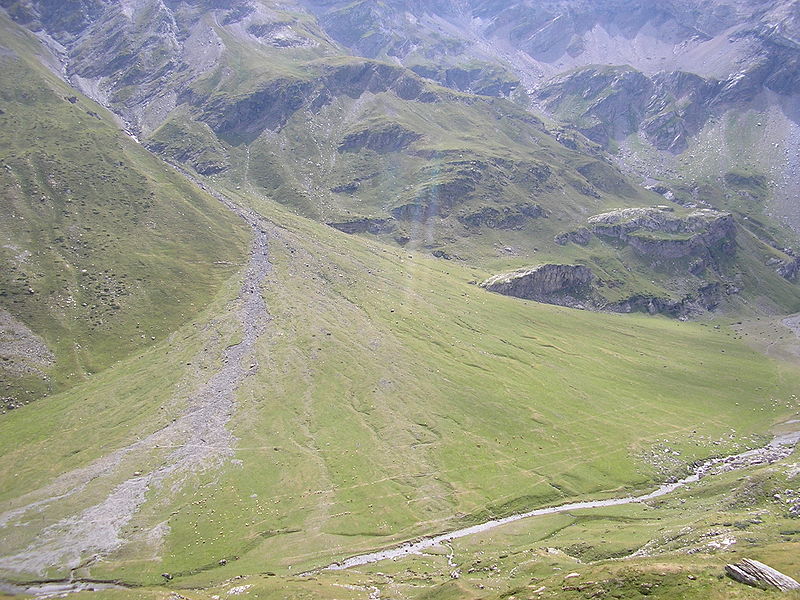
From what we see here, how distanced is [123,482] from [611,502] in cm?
10761

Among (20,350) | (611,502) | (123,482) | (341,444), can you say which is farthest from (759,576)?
(20,350)

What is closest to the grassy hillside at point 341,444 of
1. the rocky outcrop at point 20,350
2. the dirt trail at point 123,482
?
the dirt trail at point 123,482

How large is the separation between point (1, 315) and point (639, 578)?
182710 millimetres

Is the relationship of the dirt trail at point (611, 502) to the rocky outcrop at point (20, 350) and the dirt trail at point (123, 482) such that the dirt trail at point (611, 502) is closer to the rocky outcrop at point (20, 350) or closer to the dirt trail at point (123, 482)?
the dirt trail at point (123, 482)

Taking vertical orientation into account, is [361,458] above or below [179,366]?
below

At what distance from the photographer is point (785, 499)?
99.6 meters

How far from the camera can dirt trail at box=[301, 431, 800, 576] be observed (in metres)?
99.8

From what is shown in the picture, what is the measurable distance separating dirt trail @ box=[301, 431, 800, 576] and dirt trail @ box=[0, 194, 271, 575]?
41512mm

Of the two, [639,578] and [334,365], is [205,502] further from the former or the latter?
[639,578]

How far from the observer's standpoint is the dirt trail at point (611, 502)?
327 ft

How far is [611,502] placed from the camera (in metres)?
126

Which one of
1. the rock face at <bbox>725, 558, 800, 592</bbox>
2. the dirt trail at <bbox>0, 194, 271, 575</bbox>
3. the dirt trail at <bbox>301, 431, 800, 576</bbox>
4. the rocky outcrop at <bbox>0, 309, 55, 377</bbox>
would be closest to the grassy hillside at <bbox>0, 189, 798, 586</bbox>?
the dirt trail at <bbox>0, 194, 271, 575</bbox>

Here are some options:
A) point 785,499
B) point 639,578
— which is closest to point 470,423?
point 785,499

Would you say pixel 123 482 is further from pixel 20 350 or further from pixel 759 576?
pixel 759 576
